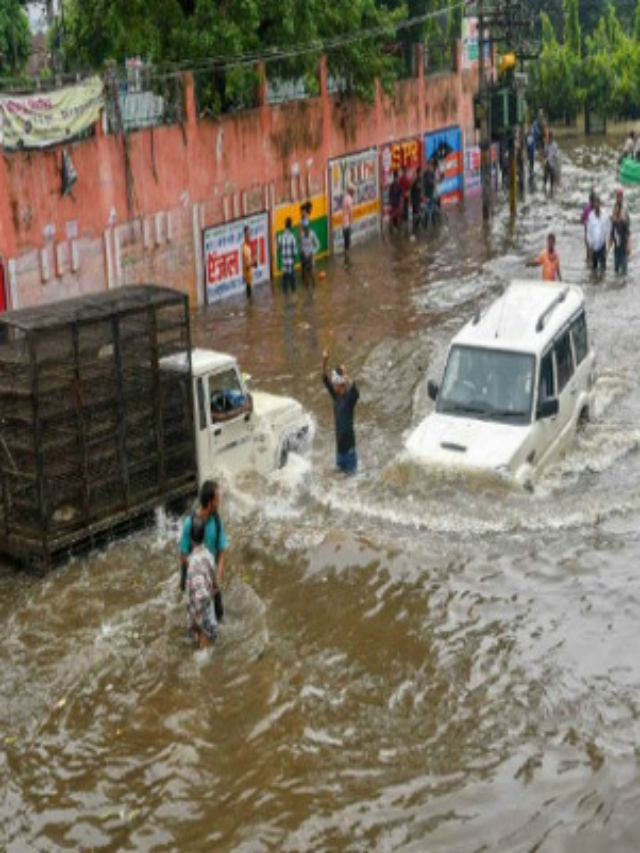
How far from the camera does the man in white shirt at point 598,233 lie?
25.4 metres

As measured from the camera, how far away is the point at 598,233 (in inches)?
1005

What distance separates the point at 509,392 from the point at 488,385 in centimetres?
27

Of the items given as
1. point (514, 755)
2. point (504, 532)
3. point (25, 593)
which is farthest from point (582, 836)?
point (25, 593)

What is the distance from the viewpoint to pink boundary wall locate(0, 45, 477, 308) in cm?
1969

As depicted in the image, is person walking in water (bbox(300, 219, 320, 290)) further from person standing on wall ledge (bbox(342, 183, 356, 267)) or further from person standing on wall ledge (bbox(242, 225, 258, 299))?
person standing on wall ledge (bbox(342, 183, 356, 267))

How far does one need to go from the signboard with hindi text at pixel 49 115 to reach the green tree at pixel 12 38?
11.1 m

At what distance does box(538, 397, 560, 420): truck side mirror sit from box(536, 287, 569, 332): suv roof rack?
976 mm

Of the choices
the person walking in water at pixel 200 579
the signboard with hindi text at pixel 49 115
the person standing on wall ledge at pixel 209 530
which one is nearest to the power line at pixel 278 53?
the signboard with hindi text at pixel 49 115

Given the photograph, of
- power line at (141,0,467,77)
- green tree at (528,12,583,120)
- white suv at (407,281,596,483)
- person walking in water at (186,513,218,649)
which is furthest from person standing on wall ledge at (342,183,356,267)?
green tree at (528,12,583,120)

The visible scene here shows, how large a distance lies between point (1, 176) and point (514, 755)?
43.1ft

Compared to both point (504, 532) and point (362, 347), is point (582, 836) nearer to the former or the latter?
point (504, 532)

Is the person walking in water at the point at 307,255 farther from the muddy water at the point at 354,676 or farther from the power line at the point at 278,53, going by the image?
the muddy water at the point at 354,676

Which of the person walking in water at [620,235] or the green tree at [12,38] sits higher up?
the green tree at [12,38]

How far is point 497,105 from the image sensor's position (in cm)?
3266
